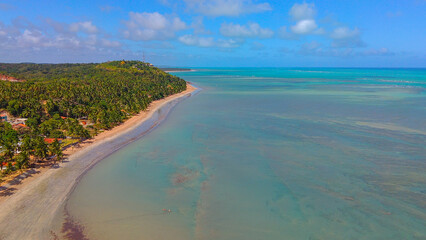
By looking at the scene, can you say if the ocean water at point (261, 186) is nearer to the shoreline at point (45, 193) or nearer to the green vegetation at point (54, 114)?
the shoreline at point (45, 193)

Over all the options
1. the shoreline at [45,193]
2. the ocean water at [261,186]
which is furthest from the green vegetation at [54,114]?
the ocean water at [261,186]

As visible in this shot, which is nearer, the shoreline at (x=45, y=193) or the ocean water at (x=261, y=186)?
the shoreline at (x=45, y=193)

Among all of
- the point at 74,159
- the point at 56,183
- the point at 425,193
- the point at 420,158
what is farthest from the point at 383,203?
the point at 74,159

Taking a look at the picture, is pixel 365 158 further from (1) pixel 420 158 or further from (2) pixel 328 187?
(2) pixel 328 187

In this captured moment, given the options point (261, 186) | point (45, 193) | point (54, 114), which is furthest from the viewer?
point (54, 114)

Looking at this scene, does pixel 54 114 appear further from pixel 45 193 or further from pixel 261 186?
pixel 261 186

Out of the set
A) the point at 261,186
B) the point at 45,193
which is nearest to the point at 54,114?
the point at 45,193
